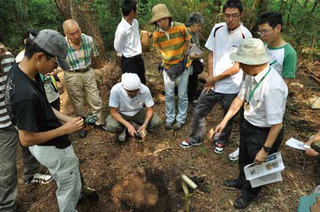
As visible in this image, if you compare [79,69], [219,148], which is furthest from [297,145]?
[79,69]

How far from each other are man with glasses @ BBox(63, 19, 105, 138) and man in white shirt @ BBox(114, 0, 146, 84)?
539mm

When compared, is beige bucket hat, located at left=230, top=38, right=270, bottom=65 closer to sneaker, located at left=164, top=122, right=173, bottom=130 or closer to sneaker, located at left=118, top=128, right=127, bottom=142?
sneaker, located at left=164, top=122, right=173, bottom=130

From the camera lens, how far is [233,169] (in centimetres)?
335

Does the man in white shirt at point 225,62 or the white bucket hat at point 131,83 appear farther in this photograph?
the white bucket hat at point 131,83

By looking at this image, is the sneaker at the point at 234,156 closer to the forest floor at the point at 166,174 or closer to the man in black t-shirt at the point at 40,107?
the forest floor at the point at 166,174

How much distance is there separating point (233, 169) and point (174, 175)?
95 centimetres

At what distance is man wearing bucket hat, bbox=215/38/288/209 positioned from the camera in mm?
2031

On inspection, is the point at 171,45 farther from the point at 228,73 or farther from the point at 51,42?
the point at 51,42

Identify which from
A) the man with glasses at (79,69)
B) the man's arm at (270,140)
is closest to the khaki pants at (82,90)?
the man with glasses at (79,69)

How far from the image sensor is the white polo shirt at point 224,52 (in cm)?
296

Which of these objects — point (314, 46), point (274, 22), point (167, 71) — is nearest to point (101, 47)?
point (167, 71)

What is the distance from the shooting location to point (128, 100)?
3.59m

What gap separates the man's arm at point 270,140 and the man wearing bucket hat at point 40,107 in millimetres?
1916

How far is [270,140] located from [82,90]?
3.30 m
